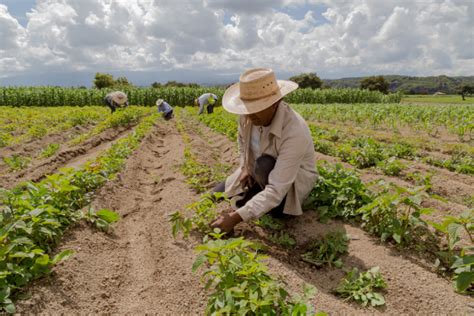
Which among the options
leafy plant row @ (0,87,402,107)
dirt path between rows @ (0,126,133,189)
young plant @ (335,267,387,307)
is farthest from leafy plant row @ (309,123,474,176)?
leafy plant row @ (0,87,402,107)

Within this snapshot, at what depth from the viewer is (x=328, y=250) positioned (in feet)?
9.62

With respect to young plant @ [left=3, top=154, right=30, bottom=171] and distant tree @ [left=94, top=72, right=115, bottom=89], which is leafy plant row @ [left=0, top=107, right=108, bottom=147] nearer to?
young plant @ [left=3, top=154, right=30, bottom=171]

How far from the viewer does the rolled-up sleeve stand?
2.67 metres

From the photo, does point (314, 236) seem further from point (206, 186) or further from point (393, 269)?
point (206, 186)

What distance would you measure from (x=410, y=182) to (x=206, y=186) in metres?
3.21

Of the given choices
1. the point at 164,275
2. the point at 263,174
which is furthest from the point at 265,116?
the point at 164,275

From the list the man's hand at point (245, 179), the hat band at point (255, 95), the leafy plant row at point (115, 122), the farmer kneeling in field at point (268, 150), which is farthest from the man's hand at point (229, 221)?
the leafy plant row at point (115, 122)

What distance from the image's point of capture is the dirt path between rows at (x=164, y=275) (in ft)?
7.26

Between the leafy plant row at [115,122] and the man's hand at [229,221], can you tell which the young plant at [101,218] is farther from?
the leafy plant row at [115,122]

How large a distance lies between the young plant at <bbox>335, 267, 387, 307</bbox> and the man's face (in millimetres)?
1443

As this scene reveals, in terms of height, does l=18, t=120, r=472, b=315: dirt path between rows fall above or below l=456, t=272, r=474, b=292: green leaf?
below

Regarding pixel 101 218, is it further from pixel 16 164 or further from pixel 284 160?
pixel 16 164

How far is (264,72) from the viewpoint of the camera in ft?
9.23

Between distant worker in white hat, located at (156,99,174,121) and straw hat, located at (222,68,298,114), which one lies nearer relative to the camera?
straw hat, located at (222,68,298,114)
